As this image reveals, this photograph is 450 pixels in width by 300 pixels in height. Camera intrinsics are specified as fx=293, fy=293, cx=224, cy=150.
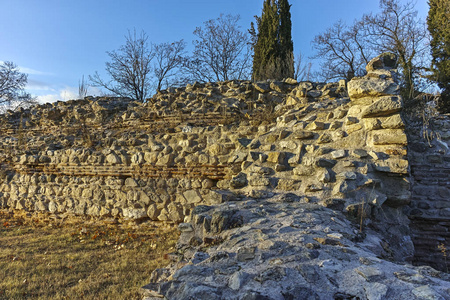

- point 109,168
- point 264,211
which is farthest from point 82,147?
point 264,211

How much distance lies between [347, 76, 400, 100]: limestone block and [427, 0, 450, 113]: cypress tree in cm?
810

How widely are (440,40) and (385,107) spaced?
10.5m

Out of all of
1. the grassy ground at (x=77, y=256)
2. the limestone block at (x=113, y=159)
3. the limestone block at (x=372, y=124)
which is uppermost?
the limestone block at (x=372, y=124)

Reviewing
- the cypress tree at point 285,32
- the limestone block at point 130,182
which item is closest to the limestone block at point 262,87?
the limestone block at point 130,182

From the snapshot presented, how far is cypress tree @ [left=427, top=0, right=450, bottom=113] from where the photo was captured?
1101 centimetres

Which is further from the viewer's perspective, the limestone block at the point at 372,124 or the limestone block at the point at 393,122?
the limestone block at the point at 372,124

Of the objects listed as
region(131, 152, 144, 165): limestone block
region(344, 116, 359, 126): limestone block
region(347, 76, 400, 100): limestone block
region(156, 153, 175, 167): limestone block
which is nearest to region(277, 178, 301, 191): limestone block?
region(344, 116, 359, 126): limestone block

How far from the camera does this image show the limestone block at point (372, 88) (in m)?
4.34

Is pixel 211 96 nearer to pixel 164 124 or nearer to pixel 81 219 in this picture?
pixel 164 124

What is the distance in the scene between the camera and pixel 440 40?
1154 centimetres

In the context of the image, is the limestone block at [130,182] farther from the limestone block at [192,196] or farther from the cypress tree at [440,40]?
the cypress tree at [440,40]

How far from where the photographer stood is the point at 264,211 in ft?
10.7

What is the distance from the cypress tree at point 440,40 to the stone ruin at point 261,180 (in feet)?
25.0

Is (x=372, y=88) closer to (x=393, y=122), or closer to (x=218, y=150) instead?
(x=393, y=122)
